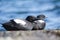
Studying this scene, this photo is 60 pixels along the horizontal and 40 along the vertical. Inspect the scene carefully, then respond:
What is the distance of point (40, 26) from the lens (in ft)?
5.42

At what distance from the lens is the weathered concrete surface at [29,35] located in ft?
2.76

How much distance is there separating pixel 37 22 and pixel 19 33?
78cm

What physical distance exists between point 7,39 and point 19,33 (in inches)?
2.6

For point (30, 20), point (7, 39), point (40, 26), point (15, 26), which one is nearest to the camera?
point (7, 39)

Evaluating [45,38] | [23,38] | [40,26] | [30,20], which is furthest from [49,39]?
[40,26]

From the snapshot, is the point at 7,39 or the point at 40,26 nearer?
the point at 7,39

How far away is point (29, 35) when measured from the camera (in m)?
0.86

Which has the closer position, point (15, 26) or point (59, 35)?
point (59, 35)

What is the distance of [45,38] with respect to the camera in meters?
0.86

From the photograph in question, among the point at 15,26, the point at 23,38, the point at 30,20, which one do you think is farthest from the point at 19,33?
the point at 30,20

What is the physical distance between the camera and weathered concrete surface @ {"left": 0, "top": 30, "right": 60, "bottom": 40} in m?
0.84

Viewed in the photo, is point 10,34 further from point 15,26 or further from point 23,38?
point 15,26

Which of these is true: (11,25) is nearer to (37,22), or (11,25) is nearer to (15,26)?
(15,26)

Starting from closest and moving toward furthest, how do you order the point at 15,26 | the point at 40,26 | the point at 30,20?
1. the point at 15,26
2. the point at 30,20
3. the point at 40,26
